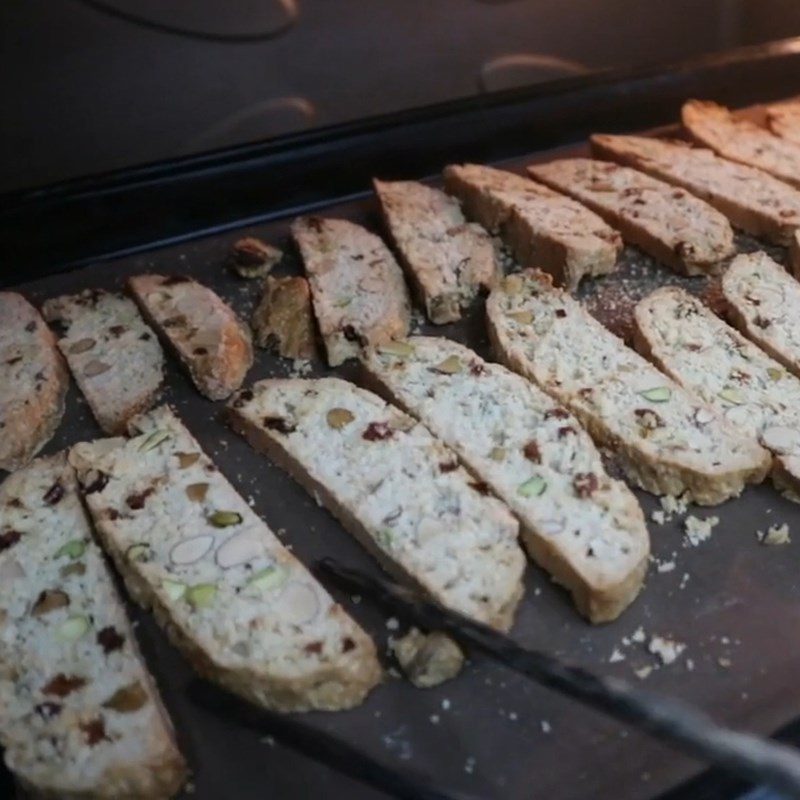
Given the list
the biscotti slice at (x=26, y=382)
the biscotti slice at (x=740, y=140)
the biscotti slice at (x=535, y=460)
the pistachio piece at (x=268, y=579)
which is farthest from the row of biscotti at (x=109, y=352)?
the biscotti slice at (x=740, y=140)

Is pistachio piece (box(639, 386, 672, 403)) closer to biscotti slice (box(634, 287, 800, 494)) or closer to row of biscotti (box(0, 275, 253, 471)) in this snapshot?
biscotti slice (box(634, 287, 800, 494))

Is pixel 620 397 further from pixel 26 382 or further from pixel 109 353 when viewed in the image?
pixel 26 382

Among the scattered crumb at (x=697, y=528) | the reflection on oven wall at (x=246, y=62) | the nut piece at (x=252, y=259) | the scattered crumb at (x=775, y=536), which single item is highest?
the reflection on oven wall at (x=246, y=62)

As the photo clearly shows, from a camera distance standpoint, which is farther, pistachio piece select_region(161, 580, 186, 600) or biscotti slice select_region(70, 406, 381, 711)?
pistachio piece select_region(161, 580, 186, 600)

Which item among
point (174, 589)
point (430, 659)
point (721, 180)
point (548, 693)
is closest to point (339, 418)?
point (174, 589)

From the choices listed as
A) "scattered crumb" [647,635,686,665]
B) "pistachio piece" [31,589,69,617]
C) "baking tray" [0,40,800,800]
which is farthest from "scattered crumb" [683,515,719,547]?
"pistachio piece" [31,589,69,617]

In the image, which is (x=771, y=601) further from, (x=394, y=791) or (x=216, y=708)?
(x=216, y=708)

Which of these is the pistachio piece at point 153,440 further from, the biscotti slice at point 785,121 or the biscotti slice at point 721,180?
the biscotti slice at point 785,121
